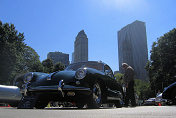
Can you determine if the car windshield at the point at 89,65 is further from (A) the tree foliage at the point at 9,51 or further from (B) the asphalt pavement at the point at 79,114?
(A) the tree foliage at the point at 9,51

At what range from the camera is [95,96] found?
17.0 feet

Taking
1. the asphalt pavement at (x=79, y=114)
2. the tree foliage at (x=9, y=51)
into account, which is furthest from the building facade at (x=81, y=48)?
the asphalt pavement at (x=79, y=114)

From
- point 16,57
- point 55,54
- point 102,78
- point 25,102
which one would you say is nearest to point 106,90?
point 102,78

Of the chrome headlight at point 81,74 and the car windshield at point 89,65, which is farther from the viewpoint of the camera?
the car windshield at point 89,65

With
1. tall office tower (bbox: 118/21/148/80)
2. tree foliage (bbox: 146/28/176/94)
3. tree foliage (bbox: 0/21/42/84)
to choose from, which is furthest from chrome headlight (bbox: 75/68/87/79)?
tall office tower (bbox: 118/21/148/80)

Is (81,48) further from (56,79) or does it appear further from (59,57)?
(56,79)

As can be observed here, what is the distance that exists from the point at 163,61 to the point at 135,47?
170 ft

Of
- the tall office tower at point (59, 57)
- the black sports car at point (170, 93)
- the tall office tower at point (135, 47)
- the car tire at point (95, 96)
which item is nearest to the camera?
the car tire at point (95, 96)

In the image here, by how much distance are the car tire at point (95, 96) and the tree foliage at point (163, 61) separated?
26.0 meters

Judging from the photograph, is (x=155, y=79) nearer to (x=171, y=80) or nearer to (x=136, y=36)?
(x=171, y=80)

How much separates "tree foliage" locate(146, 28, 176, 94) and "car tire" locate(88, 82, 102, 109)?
1022 inches

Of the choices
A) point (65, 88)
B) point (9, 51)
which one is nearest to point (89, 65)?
point (65, 88)

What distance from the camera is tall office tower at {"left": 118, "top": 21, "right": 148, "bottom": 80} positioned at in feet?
250

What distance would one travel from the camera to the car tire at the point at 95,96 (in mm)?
5020
